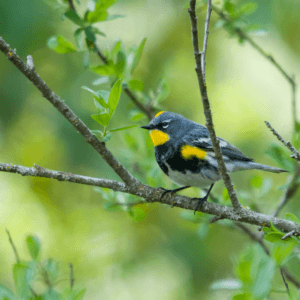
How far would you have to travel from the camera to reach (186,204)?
2.41 m

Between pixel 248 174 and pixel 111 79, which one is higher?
pixel 111 79

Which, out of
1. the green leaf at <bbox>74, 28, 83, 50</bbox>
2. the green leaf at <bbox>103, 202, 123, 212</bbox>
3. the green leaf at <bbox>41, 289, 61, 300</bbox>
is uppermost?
the green leaf at <bbox>74, 28, 83, 50</bbox>

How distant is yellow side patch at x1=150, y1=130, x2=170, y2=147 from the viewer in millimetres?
3127

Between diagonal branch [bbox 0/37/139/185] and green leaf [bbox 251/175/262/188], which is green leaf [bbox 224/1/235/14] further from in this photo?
diagonal branch [bbox 0/37/139/185]

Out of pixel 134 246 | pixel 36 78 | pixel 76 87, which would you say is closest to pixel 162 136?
pixel 36 78

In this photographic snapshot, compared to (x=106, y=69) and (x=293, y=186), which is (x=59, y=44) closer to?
(x=106, y=69)

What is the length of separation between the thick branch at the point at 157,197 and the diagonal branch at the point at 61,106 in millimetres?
85

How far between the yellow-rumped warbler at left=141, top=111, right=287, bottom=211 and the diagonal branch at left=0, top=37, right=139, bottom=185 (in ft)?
2.61

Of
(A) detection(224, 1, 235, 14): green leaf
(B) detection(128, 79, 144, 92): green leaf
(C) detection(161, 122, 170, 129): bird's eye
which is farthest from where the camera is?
(C) detection(161, 122, 170, 129): bird's eye

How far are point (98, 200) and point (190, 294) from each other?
184 centimetres

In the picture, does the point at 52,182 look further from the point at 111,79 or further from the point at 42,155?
the point at 111,79

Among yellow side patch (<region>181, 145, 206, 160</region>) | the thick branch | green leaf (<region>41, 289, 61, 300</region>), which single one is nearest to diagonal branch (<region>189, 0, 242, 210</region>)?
the thick branch

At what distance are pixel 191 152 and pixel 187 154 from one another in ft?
0.13

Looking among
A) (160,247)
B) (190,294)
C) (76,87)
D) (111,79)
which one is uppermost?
(76,87)
